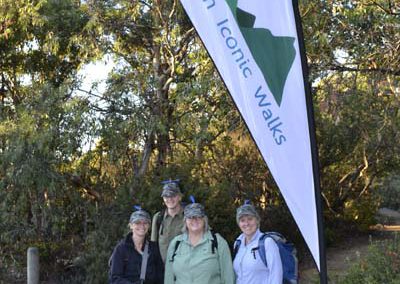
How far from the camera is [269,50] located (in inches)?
163

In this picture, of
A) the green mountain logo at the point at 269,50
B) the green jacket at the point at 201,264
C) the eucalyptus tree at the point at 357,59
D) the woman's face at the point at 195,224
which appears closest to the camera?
the green mountain logo at the point at 269,50

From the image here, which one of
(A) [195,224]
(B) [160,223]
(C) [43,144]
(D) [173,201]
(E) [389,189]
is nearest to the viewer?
(A) [195,224]

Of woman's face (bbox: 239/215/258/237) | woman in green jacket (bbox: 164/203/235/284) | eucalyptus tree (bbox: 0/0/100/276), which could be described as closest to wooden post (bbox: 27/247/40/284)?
eucalyptus tree (bbox: 0/0/100/276)

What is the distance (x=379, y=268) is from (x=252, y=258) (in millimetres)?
3884

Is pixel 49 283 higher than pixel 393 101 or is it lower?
lower

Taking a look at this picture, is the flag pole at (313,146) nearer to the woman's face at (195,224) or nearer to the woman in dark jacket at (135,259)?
the woman's face at (195,224)

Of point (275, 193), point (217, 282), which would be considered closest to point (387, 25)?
point (275, 193)

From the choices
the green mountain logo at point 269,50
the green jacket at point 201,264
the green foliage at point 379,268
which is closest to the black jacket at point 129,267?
the green jacket at point 201,264

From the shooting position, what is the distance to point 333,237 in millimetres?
13359

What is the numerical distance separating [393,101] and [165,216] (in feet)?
17.2

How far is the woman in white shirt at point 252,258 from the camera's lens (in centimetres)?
455

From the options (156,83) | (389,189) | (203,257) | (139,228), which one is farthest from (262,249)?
(389,189)

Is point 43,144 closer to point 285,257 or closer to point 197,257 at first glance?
point 197,257

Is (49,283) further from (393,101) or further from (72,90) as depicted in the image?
(393,101)
